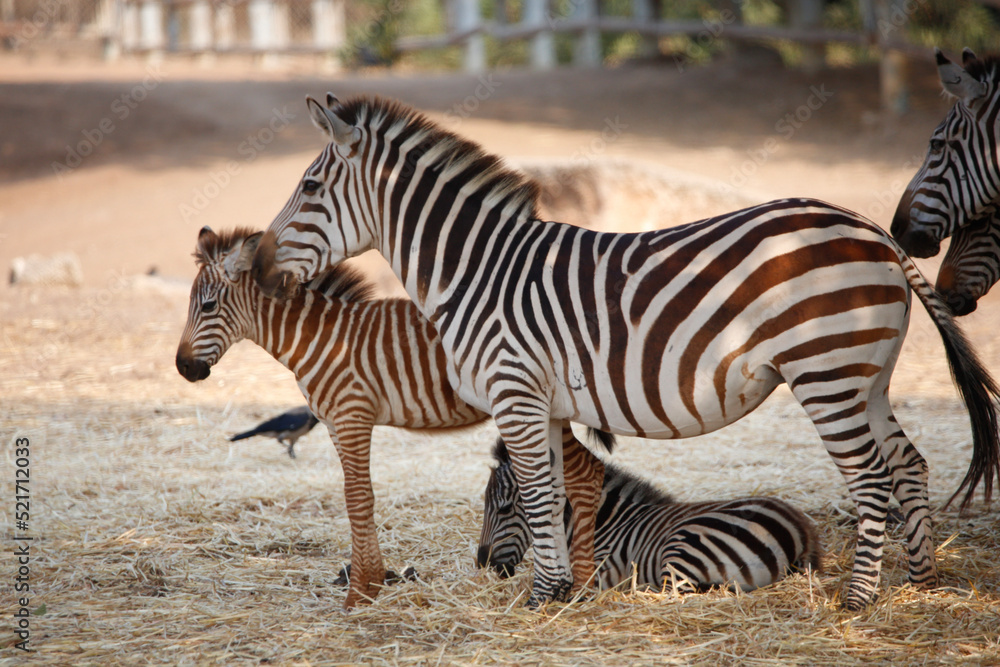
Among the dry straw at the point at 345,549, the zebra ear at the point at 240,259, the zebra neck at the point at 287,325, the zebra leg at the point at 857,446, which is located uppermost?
the zebra ear at the point at 240,259

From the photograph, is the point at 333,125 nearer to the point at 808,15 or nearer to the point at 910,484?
the point at 910,484

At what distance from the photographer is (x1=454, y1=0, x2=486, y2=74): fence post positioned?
2662cm

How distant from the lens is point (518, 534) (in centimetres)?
435

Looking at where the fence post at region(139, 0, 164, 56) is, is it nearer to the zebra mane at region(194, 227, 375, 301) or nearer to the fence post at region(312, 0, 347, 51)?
the fence post at region(312, 0, 347, 51)

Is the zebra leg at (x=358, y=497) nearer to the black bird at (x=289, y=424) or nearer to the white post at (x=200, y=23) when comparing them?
the black bird at (x=289, y=424)

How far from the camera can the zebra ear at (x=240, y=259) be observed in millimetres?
4012

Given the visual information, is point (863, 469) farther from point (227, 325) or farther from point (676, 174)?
point (676, 174)

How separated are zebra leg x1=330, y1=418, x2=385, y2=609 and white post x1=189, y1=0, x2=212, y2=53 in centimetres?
2954

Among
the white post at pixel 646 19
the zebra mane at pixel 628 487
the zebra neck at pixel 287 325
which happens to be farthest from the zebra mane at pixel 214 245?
the white post at pixel 646 19

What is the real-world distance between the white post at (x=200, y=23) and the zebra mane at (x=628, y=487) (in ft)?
96.5

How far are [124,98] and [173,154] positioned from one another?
358 cm
